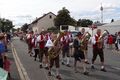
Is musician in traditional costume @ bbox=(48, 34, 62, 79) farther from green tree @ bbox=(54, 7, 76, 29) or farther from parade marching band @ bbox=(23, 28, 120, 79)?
green tree @ bbox=(54, 7, 76, 29)

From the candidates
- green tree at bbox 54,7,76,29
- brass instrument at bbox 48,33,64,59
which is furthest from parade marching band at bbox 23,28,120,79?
green tree at bbox 54,7,76,29

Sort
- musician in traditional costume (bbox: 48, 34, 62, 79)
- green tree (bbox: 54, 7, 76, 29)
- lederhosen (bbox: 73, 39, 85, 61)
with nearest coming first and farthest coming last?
musician in traditional costume (bbox: 48, 34, 62, 79) → lederhosen (bbox: 73, 39, 85, 61) → green tree (bbox: 54, 7, 76, 29)

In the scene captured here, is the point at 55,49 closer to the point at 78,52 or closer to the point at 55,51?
the point at 55,51

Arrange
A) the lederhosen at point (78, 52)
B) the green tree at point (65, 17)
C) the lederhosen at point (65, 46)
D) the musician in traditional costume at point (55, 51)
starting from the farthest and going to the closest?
the green tree at point (65, 17)
the lederhosen at point (65, 46)
the lederhosen at point (78, 52)
the musician in traditional costume at point (55, 51)

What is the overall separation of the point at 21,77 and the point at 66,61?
227 inches

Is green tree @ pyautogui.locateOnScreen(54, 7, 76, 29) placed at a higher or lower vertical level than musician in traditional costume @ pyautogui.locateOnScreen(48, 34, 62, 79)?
higher

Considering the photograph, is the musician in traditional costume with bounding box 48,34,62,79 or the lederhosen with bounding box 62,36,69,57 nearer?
the musician in traditional costume with bounding box 48,34,62,79

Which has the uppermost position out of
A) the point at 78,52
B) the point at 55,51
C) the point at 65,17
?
the point at 65,17

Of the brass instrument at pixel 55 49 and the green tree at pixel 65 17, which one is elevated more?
the green tree at pixel 65 17

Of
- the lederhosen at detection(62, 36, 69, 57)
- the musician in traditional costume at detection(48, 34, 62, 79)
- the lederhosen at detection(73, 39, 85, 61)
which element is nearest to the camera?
the musician in traditional costume at detection(48, 34, 62, 79)

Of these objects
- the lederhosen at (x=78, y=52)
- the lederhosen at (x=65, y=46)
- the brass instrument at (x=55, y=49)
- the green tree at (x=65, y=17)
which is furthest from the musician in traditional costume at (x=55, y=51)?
the green tree at (x=65, y=17)

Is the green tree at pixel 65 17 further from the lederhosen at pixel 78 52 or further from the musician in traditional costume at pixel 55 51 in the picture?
the musician in traditional costume at pixel 55 51

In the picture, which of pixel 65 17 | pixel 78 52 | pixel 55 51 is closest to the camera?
pixel 55 51

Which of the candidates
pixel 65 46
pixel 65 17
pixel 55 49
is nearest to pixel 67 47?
pixel 65 46
